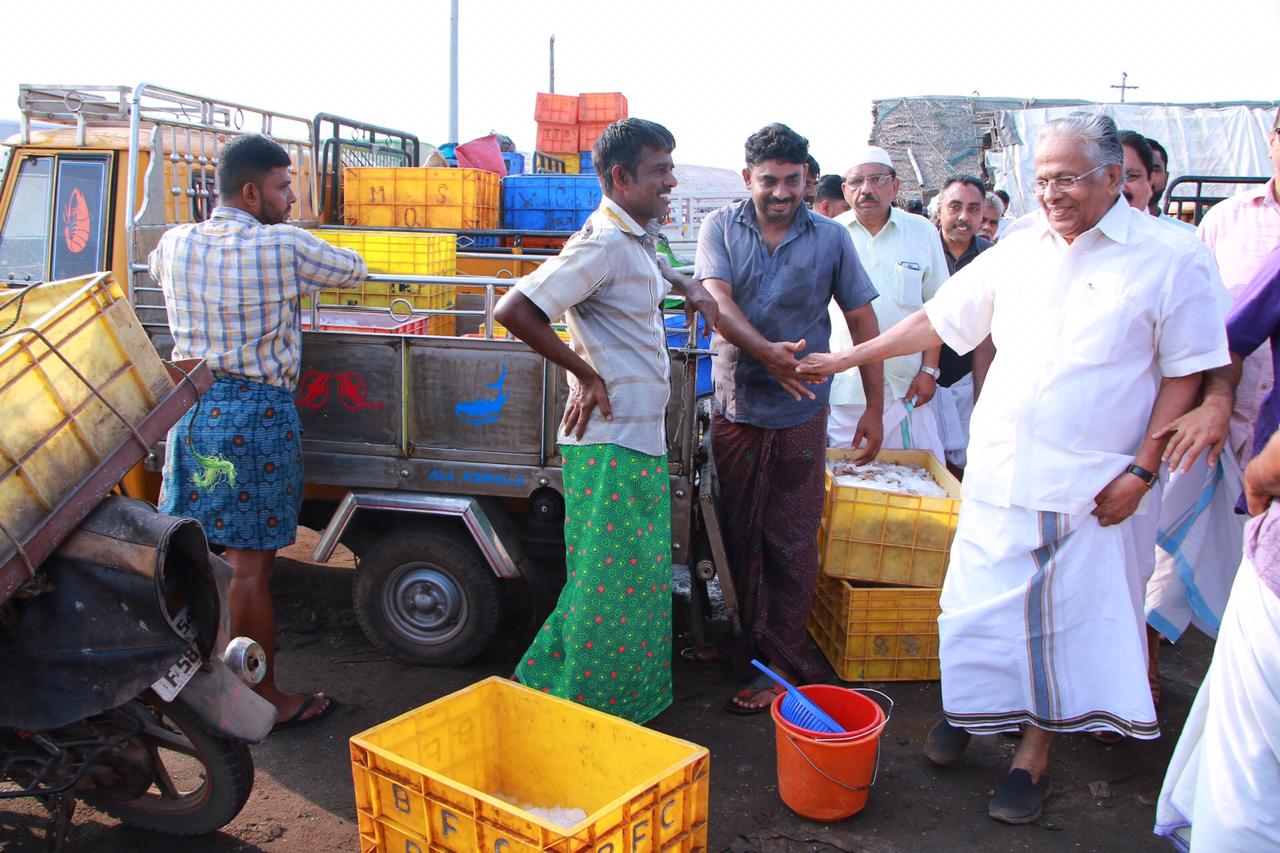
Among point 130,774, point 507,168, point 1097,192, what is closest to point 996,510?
point 1097,192

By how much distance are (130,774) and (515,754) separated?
1119mm

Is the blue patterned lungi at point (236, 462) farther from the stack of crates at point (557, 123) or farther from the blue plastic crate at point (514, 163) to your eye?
the stack of crates at point (557, 123)

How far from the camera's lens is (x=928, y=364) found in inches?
175

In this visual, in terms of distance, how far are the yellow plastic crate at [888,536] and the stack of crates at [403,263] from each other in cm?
213

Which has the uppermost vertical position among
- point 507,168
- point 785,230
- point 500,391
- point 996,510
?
point 507,168

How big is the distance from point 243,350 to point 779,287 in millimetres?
1986

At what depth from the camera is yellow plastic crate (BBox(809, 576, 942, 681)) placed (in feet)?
13.0

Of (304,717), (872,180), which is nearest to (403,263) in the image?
(304,717)

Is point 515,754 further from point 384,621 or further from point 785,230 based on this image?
point 785,230

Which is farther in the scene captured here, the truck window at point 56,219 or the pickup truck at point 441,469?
the truck window at point 56,219

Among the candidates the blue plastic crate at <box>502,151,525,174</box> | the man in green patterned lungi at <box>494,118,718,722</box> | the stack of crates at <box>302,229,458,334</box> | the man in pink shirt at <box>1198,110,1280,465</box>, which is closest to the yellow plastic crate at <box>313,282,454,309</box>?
the stack of crates at <box>302,229,458,334</box>

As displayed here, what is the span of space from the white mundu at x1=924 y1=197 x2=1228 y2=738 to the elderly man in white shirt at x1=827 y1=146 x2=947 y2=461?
137cm

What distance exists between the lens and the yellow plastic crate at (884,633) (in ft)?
13.0

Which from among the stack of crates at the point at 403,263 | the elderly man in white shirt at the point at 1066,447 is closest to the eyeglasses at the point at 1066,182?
the elderly man in white shirt at the point at 1066,447
